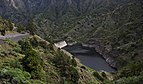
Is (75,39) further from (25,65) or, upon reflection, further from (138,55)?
(25,65)

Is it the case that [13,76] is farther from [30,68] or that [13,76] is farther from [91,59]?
[91,59]

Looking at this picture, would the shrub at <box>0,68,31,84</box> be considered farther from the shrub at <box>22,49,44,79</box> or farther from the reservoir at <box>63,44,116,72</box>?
the reservoir at <box>63,44,116,72</box>

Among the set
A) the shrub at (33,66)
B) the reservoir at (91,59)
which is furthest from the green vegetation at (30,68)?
the reservoir at (91,59)

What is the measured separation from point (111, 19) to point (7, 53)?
534ft

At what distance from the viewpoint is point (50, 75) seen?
135 ft

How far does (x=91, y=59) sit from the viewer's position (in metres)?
134

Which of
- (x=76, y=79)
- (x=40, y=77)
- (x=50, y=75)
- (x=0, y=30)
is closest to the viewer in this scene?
(x=40, y=77)

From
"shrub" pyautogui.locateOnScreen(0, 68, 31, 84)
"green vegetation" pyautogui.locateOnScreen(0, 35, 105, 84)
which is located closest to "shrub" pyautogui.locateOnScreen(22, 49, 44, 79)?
"green vegetation" pyautogui.locateOnScreen(0, 35, 105, 84)

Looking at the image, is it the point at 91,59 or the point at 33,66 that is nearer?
the point at 33,66

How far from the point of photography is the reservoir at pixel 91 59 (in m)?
116

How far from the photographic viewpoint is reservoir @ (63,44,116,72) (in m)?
116

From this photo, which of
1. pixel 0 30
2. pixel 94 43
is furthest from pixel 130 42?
pixel 0 30

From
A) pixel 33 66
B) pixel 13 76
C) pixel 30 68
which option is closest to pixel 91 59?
pixel 33 66

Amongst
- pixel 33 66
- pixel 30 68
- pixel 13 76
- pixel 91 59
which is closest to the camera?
pixel 13 76
